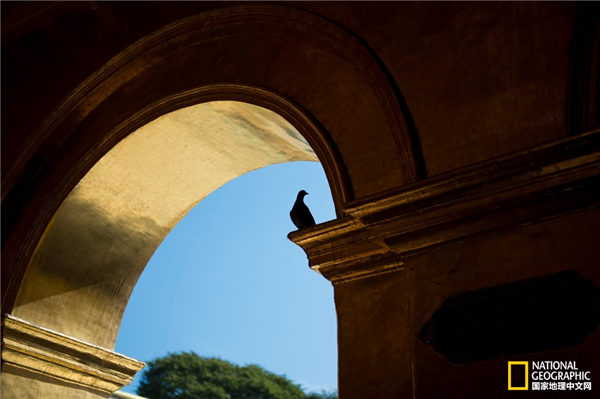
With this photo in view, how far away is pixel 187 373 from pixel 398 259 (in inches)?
1129

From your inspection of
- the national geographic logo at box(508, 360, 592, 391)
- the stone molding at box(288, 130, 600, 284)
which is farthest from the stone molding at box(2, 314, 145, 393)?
the national geographic logo at box(508, 360, 592, 391)

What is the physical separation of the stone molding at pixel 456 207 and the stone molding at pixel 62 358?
10.4 feet

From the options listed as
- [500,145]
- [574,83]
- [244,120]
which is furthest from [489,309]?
[244,120]

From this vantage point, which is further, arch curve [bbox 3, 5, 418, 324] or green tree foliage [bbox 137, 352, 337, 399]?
green tree foliage [bbox 137, 352, 337, 399]

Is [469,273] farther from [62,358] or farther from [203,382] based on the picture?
[203,382]

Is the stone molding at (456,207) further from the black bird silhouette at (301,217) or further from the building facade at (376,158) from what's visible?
the black bird silhouette at (301,217)

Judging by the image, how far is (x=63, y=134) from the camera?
6613 millimetres

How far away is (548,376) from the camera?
3.40 metres

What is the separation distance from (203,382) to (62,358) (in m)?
25.8

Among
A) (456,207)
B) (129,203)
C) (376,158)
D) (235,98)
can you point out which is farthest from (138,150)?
(456,207)

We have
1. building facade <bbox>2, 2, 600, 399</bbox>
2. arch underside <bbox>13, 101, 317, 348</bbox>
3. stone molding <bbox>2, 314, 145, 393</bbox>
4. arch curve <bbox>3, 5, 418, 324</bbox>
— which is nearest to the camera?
building facade <bbox>2, 2, 600, 399</bbox>

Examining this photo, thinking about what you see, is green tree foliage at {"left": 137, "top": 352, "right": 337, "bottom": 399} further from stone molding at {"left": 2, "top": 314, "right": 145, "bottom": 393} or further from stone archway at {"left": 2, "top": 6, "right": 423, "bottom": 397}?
stone archway at {"left": 2, "top": 6, "right": 423, "bottom": 397}

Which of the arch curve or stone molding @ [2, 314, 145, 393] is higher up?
the arch curve

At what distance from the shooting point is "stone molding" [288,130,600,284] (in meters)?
3.65
